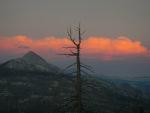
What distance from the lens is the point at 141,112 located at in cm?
7194

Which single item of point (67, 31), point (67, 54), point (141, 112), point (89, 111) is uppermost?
point (67, 31)

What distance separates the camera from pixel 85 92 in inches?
1681

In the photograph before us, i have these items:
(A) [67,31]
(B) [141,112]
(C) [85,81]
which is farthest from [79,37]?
(B) [141,112]

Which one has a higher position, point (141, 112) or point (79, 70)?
point (79, 70)

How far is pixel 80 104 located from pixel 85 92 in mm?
1865

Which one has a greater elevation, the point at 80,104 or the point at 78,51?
the point at 78,51

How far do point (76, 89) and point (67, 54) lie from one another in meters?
4.54

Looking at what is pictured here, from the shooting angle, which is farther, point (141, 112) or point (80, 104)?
point (141, 112)

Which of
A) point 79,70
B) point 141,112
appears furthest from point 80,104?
point 141,112

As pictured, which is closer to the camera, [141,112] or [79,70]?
[79,70]

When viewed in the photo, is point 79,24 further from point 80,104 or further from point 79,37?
point 80,104

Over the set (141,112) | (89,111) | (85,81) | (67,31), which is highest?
(67,31)

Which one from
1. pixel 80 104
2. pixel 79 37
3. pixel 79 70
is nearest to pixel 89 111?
pixel 80 104

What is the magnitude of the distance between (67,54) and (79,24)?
4051mm
